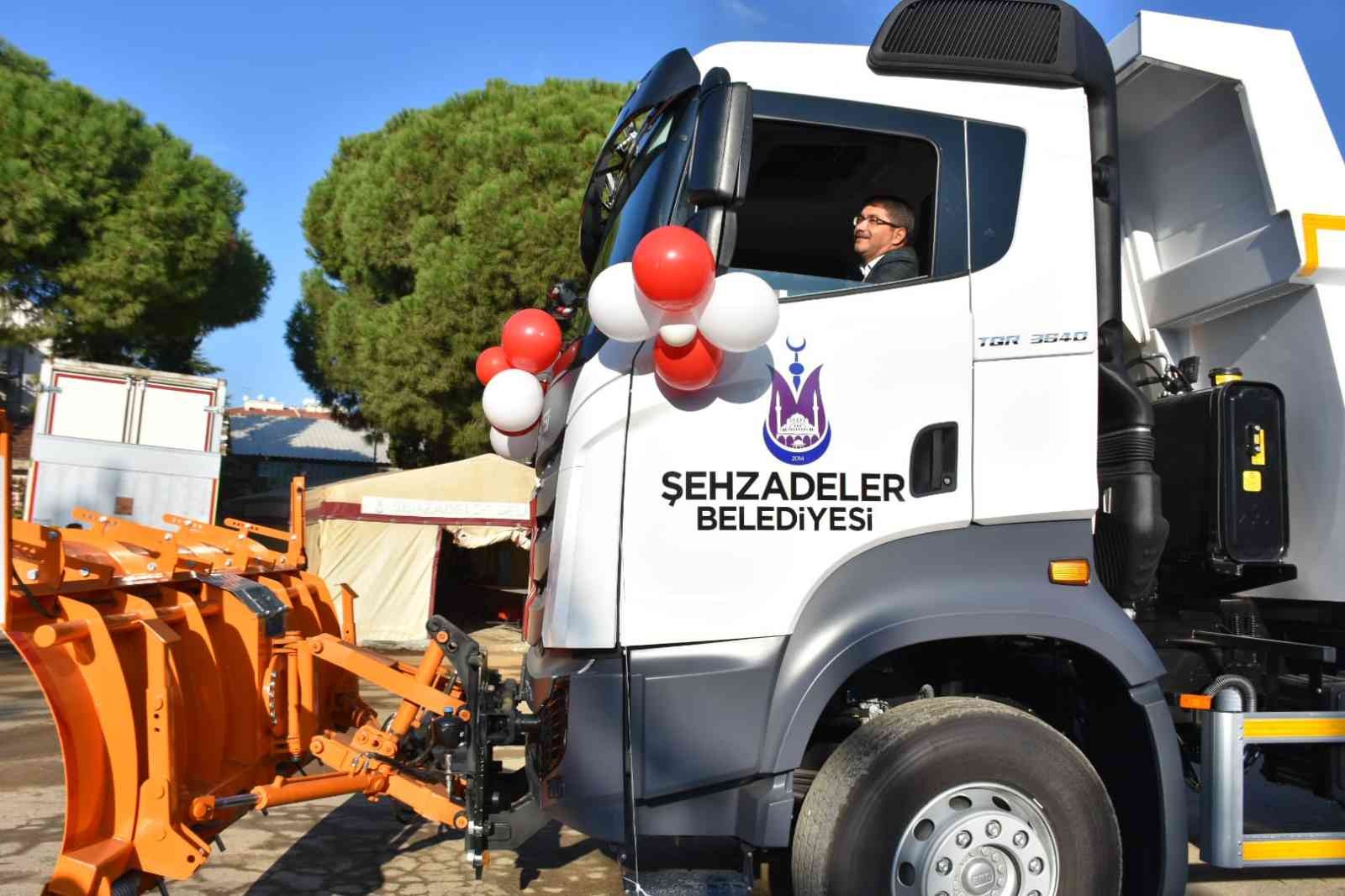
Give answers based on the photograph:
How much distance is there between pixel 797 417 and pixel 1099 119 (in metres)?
1.75

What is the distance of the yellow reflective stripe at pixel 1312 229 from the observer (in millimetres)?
4152

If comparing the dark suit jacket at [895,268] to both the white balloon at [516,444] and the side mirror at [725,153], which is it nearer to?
the side mirror at [725,153]

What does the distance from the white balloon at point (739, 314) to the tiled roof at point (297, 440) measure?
30.6 meters

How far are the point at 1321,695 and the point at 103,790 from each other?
457 cm

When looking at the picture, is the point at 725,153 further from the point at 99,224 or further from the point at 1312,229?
the point at 99,224

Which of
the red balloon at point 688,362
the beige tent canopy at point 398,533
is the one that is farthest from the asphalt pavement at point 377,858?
the beige tent canopy at point 398,533

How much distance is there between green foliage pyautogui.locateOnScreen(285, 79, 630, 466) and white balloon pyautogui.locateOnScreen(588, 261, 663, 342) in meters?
13.8

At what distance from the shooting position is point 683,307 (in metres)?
3.21

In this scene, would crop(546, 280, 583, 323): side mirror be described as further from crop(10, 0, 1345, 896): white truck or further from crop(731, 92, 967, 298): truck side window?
crop(731, 92, 967, 298): truck side window

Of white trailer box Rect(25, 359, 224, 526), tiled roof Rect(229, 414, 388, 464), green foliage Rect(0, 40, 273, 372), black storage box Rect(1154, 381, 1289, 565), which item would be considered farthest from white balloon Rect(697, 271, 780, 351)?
tiled roof Rect(229, 414, 388, 464)

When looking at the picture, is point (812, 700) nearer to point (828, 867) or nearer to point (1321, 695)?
point (828, 867)

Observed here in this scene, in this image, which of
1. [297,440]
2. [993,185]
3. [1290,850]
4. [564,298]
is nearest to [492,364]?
[564,298]

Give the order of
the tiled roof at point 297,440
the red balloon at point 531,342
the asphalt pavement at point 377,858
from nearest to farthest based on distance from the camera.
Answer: the red balloon at point 531,342 < the asphalt pavement at point 377,858 < the tiled roof at point 297,440

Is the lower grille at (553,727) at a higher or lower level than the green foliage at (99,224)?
lower
